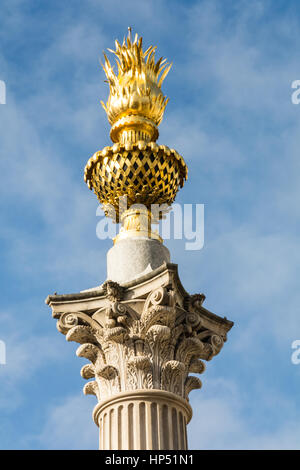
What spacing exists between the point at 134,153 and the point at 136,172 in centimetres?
53

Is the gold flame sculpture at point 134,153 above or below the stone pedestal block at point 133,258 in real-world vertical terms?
above

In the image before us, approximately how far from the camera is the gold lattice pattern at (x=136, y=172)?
24.0 meters

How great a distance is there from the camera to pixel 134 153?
24.0m

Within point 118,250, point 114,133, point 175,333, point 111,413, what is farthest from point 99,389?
point 114,133

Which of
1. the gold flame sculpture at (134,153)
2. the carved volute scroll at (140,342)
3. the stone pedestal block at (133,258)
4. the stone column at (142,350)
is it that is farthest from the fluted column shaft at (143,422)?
the gold flame sculpture at (134,153)

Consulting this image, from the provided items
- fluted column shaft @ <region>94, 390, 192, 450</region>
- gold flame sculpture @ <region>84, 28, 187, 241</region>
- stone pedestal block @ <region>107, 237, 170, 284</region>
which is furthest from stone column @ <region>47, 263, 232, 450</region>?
gold flame sculpture @ <region>84, 28, 187, 241</region>

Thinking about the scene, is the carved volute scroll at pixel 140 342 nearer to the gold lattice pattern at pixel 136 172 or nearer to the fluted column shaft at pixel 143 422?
the fluted column shaft at pixel 143 422

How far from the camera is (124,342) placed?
828 inches

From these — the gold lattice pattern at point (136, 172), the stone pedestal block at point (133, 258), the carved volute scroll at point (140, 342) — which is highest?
the gold lattice pattern at point (136, 172)

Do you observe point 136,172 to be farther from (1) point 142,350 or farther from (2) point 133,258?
(1) point 142,350

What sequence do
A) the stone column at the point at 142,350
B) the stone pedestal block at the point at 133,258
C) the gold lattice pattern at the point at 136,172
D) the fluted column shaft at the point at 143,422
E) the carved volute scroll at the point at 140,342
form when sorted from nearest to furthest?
the fluted column shaft at the point at 143,422 → the stone column at the point at 142,350 → the carved volute scroll at the point at 140,342 → the stone pedestal block at the point at 133,258 → the gold lattice pattern at the point at 136,172

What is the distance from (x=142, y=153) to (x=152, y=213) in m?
1.69

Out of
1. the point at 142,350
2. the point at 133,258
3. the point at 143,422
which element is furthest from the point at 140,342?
the point at 133,258

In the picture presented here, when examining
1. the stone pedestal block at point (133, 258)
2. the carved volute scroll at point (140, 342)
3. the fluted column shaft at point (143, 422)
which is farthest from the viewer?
the stone pedestal block at point (133, 258)
